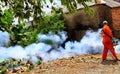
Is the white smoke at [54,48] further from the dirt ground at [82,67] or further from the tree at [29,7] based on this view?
the tree at [29,7]

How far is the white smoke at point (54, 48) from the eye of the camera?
17758 mm

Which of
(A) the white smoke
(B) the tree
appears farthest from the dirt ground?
(B) the tree

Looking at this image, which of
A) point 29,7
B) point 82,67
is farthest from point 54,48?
point 29,7

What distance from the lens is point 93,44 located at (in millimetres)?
19250

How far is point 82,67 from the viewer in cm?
1322

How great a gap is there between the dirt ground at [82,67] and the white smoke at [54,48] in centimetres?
234

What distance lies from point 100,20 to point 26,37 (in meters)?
4.50

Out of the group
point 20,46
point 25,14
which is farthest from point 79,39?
point 25,14

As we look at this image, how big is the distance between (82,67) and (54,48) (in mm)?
6836

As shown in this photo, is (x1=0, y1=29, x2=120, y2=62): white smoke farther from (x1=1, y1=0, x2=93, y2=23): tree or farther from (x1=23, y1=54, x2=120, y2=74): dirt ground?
(x1=1, y1=0, x2=93, y2=23): tree

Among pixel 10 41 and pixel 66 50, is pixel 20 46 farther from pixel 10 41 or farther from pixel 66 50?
pixel 66 50

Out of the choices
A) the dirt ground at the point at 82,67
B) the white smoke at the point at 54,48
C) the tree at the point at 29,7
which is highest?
the tree at the point at 29,7

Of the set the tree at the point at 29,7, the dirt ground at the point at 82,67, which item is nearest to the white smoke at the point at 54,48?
the dirt ground at the point at 82,67

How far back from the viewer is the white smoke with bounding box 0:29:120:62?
58.3ft
